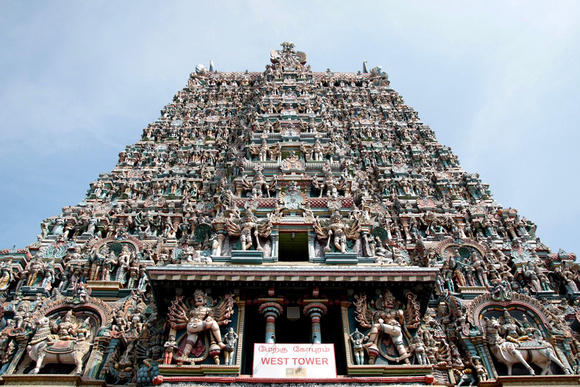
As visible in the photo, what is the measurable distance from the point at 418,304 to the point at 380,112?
18.9m

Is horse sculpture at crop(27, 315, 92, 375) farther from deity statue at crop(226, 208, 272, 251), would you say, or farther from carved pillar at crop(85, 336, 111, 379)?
deity statue at crop(226, 208, 272, 251)

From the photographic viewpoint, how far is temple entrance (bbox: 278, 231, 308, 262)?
55.3 ft

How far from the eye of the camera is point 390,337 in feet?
42.3

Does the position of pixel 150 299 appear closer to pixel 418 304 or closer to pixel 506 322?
pixel 418 304

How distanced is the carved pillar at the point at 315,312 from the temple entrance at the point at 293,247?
3486 mm

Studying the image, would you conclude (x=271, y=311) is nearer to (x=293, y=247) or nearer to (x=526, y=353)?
(x=293, y=247)

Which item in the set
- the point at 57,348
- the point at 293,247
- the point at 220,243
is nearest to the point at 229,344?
the point at 220,243

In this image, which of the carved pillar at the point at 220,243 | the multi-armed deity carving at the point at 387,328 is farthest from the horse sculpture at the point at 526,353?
the carved pillar at the point at 220,243

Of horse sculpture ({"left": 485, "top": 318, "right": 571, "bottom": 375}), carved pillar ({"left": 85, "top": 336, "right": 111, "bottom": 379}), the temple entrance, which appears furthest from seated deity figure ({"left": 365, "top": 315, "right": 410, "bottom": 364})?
carved pillar ({"left": 85, "top": 336, "right": 111, "bottom": 379})

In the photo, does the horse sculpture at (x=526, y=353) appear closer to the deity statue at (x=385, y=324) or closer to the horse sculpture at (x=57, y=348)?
the deity statue at (x=385, y=324)

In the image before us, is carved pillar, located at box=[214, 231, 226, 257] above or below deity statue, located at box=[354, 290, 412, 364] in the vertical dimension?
above

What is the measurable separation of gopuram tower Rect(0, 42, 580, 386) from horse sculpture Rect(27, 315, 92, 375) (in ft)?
0.15

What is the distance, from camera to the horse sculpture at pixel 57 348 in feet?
43.3

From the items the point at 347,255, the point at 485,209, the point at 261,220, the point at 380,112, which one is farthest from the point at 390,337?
the point at 380,112
